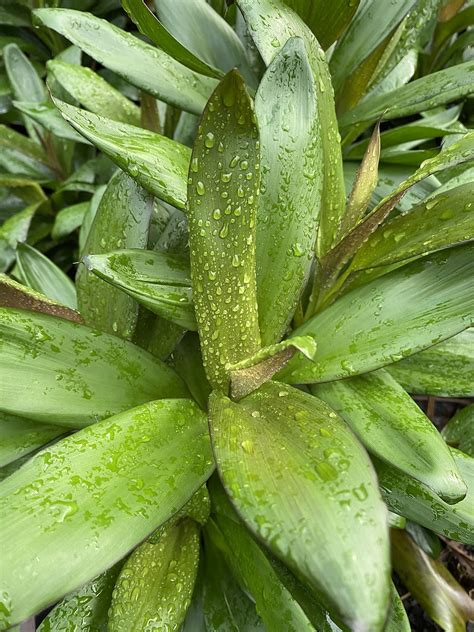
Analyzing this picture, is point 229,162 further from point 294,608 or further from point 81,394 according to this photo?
point 294,608

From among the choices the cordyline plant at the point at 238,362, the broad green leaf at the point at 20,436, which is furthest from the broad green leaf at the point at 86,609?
the broad green leaf at the point at 20,436

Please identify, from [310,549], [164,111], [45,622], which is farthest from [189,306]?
[164,111]

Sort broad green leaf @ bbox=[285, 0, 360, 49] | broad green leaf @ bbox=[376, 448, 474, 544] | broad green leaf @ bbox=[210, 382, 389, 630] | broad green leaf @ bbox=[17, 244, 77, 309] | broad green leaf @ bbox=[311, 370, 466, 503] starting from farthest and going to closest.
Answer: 1. broad green leaf @ bbox=[17, 244, 77, 309]
2. broad green leaf @ bbox=[285, 0, 360, 49]
3. broad green leaf @ bbox=[376, 448, 474, 544]
4. broad green leaf @ bbox=[311, 370, 466, 503]
5. broad green leaf @ bbox=[210, 382, 389, 630]

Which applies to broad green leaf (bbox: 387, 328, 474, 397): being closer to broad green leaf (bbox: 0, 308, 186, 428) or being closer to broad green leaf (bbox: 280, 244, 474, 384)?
Answer: broad green leaf (bbox: 280, 244, 474, 384)

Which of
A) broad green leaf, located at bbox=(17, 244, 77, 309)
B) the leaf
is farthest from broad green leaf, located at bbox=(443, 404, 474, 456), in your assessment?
broad green leaf, located at bbox=(17, 244, 77, 309)

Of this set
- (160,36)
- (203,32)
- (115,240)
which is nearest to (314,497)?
(115,240)

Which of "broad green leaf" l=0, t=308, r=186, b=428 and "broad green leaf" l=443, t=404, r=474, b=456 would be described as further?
"broad green leaf" l=443, t=404, r=474, b=456

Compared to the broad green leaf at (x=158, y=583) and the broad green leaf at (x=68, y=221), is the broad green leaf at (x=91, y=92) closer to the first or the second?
the broad green leaf at (x=68, y=221)
